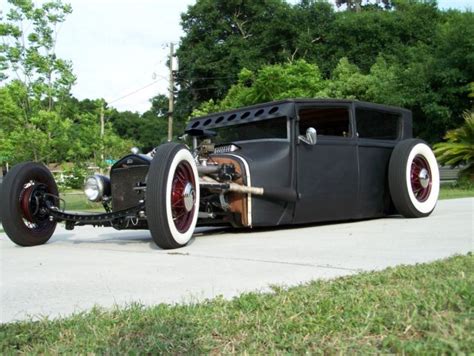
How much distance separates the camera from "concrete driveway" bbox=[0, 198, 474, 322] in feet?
10.3

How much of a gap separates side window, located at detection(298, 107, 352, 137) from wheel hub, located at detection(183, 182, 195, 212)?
1.84 metres

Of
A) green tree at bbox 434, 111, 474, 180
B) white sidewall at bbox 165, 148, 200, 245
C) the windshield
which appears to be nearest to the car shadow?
white sidewall at bbox 165, 148, 200, 245

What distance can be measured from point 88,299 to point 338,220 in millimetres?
4276

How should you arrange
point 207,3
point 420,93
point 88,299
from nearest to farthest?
point 88,299 → point 420,93 → point 207,3

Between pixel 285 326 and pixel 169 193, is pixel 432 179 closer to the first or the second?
pixel 169 193

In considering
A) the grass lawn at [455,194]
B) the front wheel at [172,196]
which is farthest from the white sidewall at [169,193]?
the grass lawn at [455,194]

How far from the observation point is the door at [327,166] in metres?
6.12

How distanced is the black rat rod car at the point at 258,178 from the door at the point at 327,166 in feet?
0.04

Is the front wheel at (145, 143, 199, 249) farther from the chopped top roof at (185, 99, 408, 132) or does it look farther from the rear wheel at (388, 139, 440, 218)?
the rear wheel at (388, 139, 440, 218)

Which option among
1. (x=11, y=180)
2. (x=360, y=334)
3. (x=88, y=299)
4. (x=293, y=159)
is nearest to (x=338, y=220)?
(x=293, y=159)

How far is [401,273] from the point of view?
3.17 metres

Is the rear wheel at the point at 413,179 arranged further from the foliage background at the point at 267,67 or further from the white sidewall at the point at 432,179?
the foliage background at the point at 267,67

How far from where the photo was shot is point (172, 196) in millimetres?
4918

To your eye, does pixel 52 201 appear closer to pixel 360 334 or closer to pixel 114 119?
pixel 360 334
